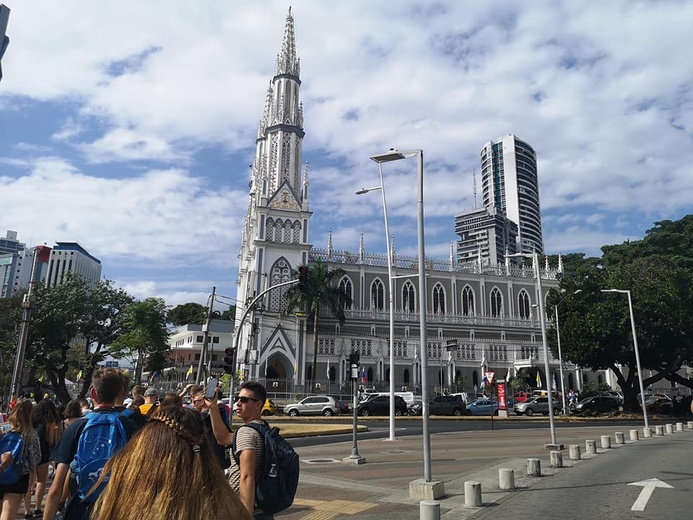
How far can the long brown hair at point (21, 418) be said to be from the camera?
6.30m

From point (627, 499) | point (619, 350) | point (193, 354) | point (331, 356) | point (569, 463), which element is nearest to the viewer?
point (627, 499)

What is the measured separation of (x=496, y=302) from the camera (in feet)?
205

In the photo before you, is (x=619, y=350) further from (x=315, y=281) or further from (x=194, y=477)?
(x=194, y=477)

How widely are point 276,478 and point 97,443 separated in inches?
57.4

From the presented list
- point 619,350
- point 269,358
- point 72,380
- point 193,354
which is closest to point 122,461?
point 619,350

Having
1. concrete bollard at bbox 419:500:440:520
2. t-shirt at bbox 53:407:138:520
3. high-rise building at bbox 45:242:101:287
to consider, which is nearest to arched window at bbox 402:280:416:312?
high-rise building at bbox 45:242:101:287

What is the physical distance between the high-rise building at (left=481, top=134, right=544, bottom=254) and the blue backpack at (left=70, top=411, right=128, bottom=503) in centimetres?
15207

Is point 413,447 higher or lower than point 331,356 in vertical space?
lower

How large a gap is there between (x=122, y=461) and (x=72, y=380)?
62338mm

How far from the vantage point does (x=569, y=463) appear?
14.6m

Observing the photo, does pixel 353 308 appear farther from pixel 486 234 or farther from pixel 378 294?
pixel 486 234

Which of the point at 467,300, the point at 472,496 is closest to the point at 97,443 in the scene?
the point at 472,496

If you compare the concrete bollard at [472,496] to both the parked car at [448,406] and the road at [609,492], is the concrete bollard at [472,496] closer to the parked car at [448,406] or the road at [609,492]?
the road at [609,492]

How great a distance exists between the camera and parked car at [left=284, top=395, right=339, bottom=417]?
3509 centimetres
